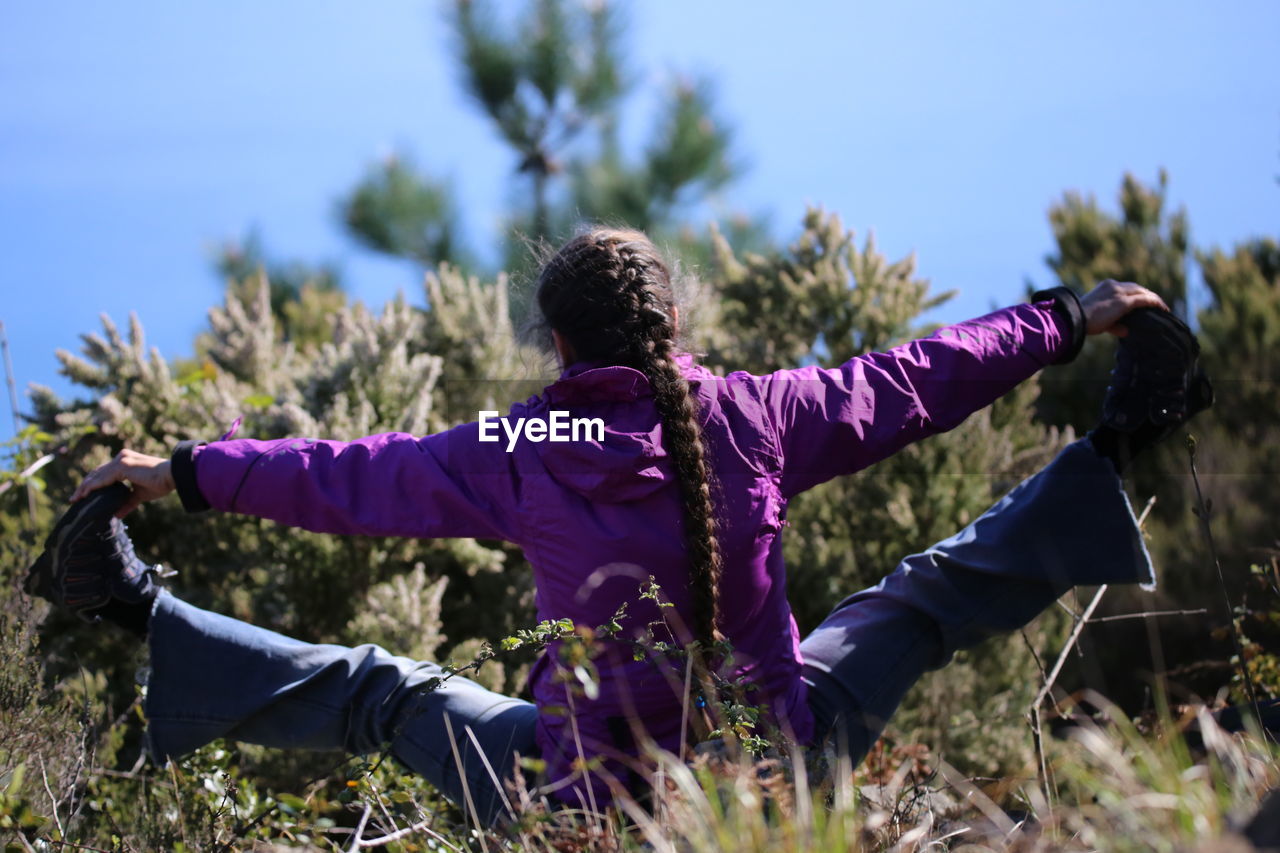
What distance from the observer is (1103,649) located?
591 centimetres

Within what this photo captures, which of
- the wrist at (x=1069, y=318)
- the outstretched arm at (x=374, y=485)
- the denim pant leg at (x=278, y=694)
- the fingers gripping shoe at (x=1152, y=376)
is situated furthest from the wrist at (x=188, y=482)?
the fingers gripping shoe at (x=1152, y=376)

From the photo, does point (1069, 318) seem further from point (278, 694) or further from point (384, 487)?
point (278, 694)

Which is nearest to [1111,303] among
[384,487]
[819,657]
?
[819,657]

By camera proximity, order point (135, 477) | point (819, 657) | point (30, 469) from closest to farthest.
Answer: point (135, 477) → point (819, 657) → point (30, 469)

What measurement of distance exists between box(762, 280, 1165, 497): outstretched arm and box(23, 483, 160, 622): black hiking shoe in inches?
48.5

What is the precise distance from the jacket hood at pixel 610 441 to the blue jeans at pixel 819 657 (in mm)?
537

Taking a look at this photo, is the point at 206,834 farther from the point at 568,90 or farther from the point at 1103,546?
the point at 568,90

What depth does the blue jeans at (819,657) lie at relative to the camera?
2.42m

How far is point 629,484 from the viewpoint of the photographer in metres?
2.08

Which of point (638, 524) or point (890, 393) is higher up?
point (890, 393)

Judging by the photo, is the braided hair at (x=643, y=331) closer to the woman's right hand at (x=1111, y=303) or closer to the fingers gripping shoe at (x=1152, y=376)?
the woman's right hand at (x=1111, y=303)

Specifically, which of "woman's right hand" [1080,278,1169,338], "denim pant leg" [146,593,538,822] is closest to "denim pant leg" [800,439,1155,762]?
"woman's right hand" [1080,278,1169,338]

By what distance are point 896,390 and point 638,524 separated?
0.51 metres

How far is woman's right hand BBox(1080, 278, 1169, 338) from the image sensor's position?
2.46m
